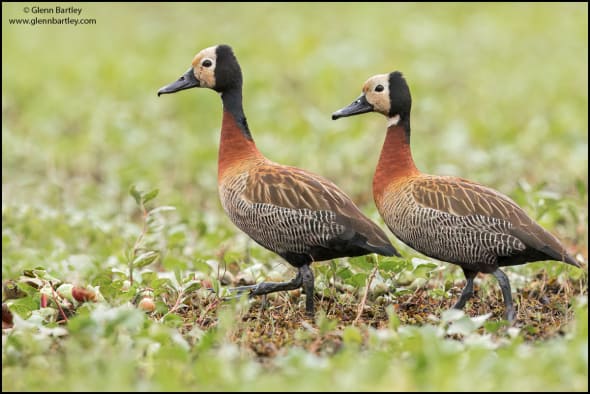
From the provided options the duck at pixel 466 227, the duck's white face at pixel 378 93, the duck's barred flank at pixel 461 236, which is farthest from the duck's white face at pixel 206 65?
the duck's barred flank at pixel 461 236

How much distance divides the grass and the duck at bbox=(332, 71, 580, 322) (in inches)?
8.2

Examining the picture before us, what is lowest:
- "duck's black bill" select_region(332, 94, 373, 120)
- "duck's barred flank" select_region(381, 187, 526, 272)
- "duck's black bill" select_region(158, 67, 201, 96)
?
"duck's barred flank" select_region(381, 187, 526, 272)

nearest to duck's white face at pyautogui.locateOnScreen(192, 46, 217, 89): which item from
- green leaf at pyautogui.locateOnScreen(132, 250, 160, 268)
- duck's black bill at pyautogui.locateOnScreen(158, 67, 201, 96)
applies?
duck's black bill at pyautogui.locateOnScreen(158, 67, 201, 96)

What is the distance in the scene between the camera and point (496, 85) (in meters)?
14.5

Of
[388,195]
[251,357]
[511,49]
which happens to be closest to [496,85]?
[511,49]

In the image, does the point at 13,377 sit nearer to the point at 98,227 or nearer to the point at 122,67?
the point at 98,227

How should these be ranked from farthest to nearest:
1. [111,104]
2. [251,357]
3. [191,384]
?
[111,104]
[251,357]
[191,384]

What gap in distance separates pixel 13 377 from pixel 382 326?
2.23 metres

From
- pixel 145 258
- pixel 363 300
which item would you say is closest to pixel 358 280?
pixel 363 300

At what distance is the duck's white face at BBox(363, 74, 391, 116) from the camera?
261 inches

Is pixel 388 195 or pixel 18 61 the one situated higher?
pixel 18 61

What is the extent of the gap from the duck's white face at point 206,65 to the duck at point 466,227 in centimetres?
143

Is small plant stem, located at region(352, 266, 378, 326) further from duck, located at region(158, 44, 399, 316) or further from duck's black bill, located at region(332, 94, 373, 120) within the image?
duck's black bill, located at region(332, 94, 373, 120)

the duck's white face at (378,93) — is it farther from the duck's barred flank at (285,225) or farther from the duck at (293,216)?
the duck's barred flank at (285,225)
